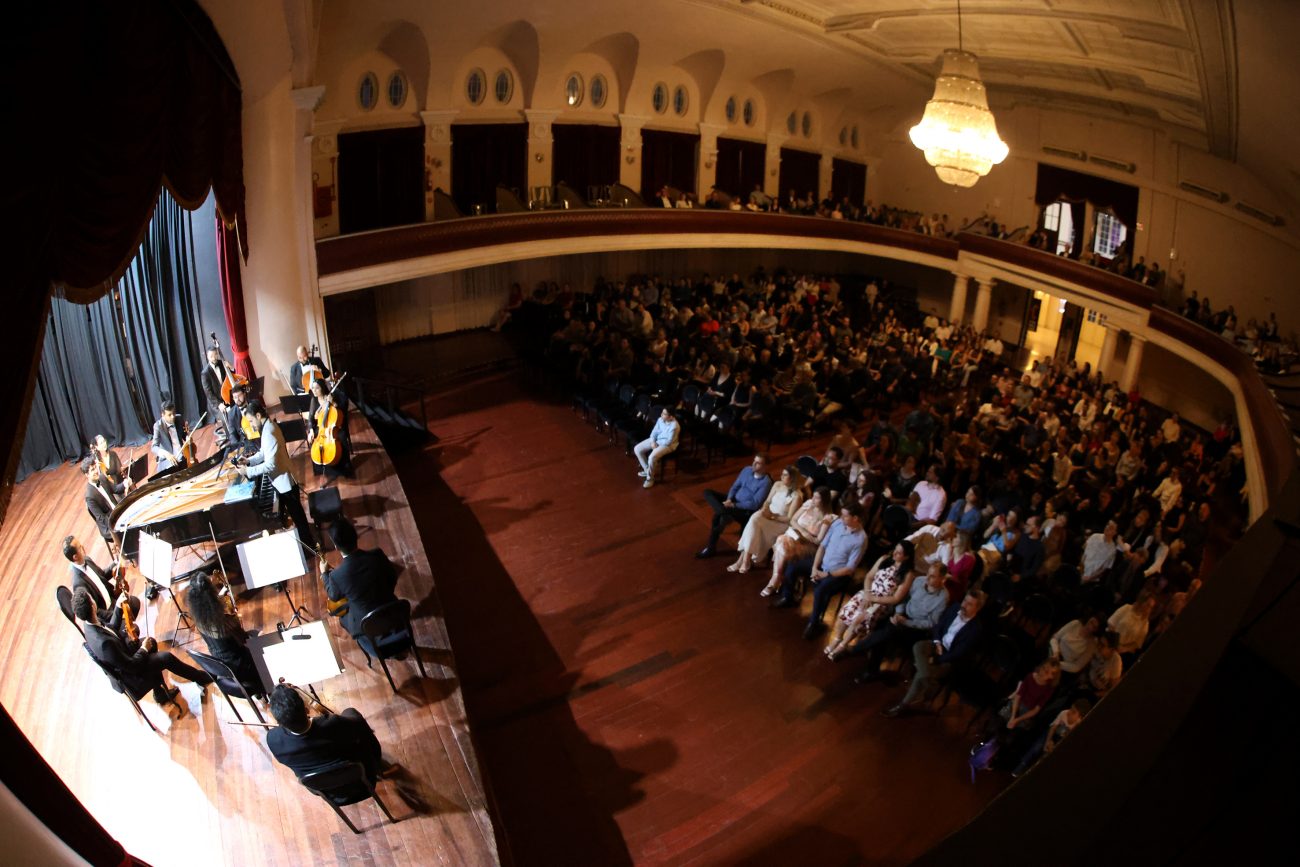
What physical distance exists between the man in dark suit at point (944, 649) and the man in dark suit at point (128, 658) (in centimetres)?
543

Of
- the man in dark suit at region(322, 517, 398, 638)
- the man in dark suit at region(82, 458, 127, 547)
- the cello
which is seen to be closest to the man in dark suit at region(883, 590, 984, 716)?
the man in dark suit at region(322, 517, 398, 638)

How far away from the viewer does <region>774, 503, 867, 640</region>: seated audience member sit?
6.63m

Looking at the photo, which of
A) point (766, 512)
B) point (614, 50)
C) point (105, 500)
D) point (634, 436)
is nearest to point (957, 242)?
point (614, 50)

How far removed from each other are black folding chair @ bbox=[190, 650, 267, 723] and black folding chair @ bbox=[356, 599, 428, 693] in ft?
2.65

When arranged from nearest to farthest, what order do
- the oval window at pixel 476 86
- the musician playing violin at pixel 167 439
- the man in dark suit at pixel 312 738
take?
the man in dark suit at pixel 312 738, the musician playing violin at pixel 167 439, the oval window at pixel 476 86

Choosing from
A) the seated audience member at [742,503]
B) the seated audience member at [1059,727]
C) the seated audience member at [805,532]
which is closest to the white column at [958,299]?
the seated audience member at [742,503]

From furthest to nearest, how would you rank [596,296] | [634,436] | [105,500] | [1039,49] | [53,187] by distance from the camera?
[596,296], [1039,49], [634,436], [105,500], [53,187]

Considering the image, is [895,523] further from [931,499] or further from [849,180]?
[849,180]

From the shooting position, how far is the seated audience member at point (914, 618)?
19.7ft

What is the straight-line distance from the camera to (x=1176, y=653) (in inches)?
82.6

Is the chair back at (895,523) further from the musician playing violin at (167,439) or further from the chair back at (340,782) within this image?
the musician playing violin at (167,439)

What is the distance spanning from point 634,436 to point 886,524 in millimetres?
3577

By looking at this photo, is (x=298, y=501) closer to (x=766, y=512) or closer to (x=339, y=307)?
(x=766, y=512)

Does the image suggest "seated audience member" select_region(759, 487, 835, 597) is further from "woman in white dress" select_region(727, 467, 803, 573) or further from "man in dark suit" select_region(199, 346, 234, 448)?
"man in dark suit" select_region(199, 346, 234, 448)
